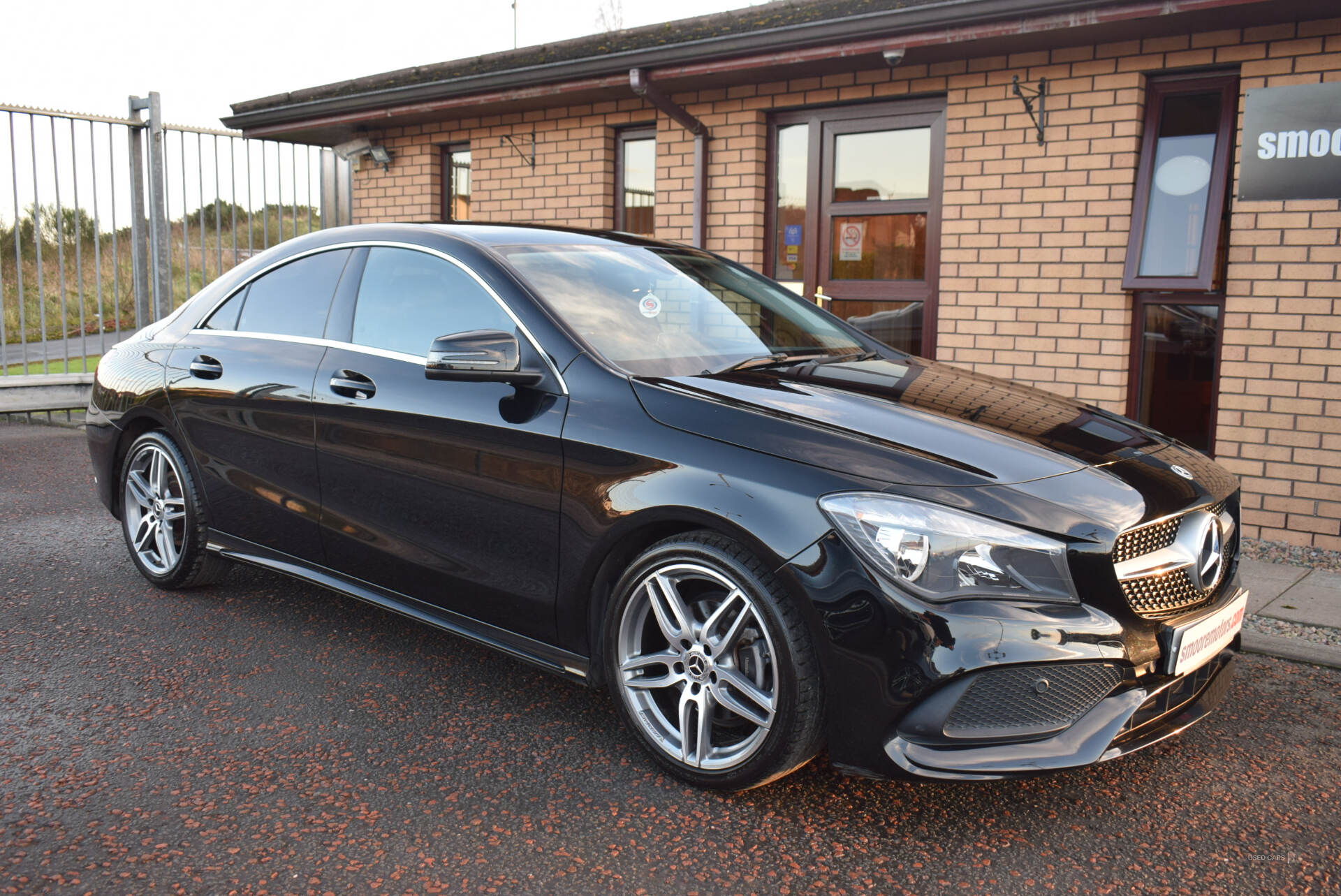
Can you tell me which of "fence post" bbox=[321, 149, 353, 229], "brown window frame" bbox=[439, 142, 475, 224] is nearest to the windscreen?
"brown window frame" bbox=[439, 142, 475, 224]

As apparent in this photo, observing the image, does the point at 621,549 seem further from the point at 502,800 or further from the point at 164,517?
the point at 164,517

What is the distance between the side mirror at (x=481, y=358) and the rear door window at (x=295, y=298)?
1023 mm

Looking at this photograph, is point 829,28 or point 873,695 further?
point 829,28

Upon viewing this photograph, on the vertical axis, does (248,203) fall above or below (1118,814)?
above

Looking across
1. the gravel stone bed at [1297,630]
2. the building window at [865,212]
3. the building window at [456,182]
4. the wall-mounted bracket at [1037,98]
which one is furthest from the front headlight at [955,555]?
the building window at [456,182]

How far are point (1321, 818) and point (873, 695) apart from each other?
4.43 feet

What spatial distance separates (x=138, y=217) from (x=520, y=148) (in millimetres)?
4260

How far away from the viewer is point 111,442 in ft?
16.4

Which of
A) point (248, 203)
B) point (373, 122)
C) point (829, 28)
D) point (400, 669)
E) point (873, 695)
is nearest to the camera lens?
point (873, 695)

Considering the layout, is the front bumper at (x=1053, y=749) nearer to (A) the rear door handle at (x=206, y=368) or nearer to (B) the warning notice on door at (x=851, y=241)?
(A) the rear door handle at (x=206, y=368)

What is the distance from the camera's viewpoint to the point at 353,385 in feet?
12.6

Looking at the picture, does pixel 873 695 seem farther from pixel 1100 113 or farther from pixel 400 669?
pixel 1100 113

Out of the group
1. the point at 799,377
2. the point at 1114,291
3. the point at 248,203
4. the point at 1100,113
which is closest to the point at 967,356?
the point at 1114,291

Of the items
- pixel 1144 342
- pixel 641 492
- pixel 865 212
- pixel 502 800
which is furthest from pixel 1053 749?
pixel 865 212
